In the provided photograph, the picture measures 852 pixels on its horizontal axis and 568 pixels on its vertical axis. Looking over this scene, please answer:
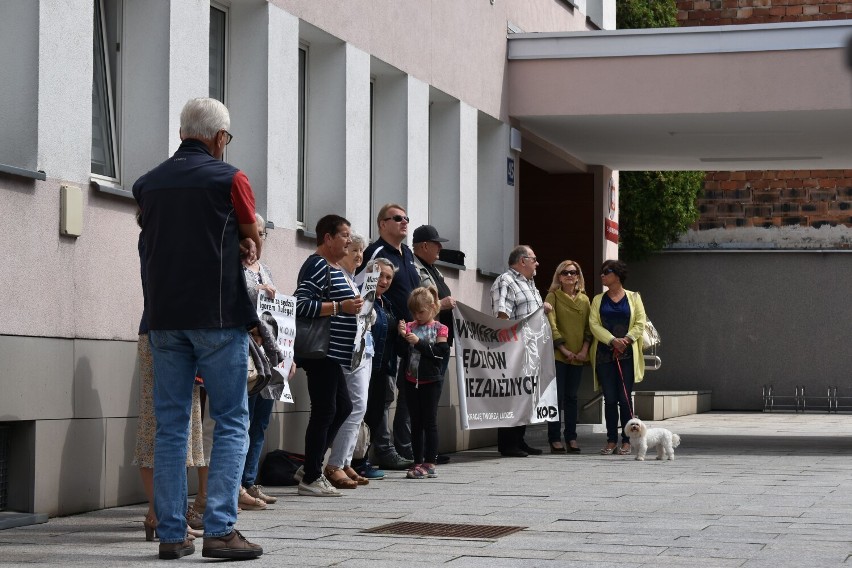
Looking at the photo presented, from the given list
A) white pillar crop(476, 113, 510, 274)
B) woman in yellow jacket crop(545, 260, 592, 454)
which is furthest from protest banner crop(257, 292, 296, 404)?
white pillar crop(476, 113, 510, 274)

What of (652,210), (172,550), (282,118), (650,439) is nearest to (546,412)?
(650,439)

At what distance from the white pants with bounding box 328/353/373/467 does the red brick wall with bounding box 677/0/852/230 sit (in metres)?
21.4

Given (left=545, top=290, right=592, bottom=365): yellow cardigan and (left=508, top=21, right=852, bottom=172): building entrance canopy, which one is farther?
(left=508, top=21, right=852, bottom=172): building entrance canopy

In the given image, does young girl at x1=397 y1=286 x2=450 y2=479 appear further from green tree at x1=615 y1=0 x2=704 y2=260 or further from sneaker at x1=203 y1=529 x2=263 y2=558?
green tree at x1=615 y1=0 x2=704 y2=260

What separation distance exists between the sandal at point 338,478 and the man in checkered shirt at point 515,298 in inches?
164

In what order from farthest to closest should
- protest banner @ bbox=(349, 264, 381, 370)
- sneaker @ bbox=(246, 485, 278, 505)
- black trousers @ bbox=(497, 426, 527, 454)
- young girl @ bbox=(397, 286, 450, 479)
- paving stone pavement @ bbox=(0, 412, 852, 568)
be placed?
black trousers @ bbox=(497, 426, 527, 454)
young girl @ bbox=(397, 286, 450, 479)
protest banner @ bbox=(349, 264, 381, 370)
sneaker @ bbox=(246, 485, 278, 505)
paving stone pavement @ bbox=(0, 412, 852, 568)

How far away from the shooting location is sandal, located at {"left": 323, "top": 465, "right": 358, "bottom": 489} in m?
10.8

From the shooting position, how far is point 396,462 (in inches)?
509

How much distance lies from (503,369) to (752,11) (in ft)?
64.6

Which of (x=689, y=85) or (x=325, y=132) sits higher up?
(x=689, y=85)

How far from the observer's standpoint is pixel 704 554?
Result: 24.2 feet

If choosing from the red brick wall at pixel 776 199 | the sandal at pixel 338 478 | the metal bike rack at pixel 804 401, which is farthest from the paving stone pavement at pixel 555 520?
the red brick wall at pixel 776 199

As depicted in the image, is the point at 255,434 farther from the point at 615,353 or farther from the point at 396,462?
the point at 615,353

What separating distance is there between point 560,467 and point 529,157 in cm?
863
